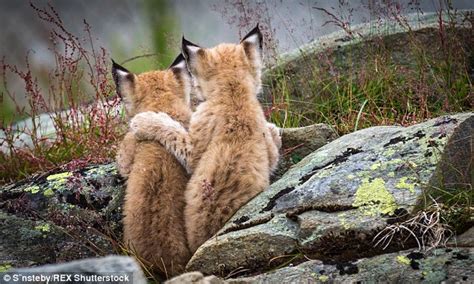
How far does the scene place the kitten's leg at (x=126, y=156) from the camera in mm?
6160

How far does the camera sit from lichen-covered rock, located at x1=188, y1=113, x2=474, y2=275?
4629mm

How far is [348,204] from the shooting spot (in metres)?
4.83

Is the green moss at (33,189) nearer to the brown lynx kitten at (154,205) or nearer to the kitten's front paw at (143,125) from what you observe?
the brown lynx kitten at (154,205)

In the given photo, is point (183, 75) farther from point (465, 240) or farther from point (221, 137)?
point (465, 240)

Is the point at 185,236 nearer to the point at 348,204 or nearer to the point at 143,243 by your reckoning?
the point at 143,243

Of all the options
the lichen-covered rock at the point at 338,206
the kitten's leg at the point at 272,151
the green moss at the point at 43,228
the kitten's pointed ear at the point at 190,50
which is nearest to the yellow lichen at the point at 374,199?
the lichen-covered rock at the point at 338,206

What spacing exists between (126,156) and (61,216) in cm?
69

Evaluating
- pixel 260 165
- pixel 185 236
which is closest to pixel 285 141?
pixel 260 165

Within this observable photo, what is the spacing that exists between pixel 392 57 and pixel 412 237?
4456 mm

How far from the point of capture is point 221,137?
568 cm

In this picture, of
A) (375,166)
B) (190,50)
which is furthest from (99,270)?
(190,50)

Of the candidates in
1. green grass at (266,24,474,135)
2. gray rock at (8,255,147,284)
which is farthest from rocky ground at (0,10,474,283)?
green grass at (266,24,474,135)

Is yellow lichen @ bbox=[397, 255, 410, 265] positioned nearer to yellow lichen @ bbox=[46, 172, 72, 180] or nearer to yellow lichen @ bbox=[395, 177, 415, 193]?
yellow lichen @ bbox=[395, 177, 415, 193]

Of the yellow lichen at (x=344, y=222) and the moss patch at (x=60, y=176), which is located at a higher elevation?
the moss patch at (x=60, y=176)
